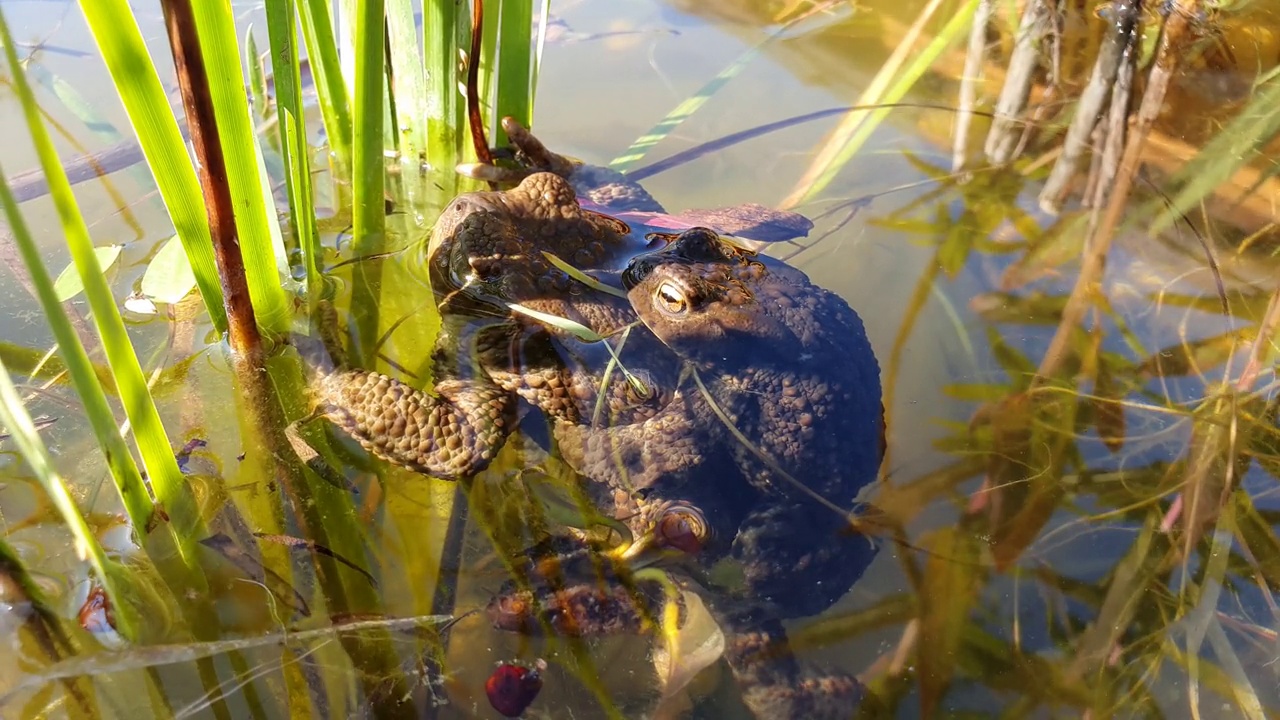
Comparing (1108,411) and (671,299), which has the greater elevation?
(671,299)

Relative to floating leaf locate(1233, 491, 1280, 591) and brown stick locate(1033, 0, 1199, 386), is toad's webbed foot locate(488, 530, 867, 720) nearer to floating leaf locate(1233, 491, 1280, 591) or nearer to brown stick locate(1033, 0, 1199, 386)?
floating leaf locate(1233, 491, 1280, 591)

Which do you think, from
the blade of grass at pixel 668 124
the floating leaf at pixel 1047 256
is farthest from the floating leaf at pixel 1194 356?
the blade of grass at pixel 668 124

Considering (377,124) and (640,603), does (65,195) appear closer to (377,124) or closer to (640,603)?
(377,124)

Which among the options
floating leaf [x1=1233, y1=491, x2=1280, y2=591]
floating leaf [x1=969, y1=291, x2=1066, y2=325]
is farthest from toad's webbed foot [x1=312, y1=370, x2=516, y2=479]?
floating leaf [x1=1233, y1=491, x2=1280, y2=591]

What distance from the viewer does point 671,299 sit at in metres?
2.67

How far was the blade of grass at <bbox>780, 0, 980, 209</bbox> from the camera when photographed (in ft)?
13.0

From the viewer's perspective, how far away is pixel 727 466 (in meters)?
2.74

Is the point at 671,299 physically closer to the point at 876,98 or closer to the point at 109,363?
the point at 109,363

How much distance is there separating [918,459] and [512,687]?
1.75 m

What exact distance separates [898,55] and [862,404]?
2.84m

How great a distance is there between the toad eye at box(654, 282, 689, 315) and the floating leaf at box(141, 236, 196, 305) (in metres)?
1.51

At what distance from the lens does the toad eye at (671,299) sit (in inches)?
104

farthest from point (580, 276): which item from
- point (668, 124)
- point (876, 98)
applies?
point (876, 98)

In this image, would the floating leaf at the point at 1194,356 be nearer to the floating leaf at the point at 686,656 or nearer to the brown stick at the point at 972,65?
the brown stick at the point at 972,65
